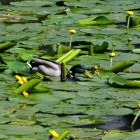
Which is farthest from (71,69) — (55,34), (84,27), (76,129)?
(84,27)

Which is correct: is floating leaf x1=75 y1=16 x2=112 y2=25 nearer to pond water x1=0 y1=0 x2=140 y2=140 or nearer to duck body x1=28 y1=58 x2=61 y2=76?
pond water x1=0 y1=0 x2=140 y2=140

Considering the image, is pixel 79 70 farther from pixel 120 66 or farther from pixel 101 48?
pixel 101 48

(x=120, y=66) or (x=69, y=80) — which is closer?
(x=69, y=80)

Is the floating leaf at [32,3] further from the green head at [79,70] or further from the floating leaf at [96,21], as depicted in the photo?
the green head at [79,70]

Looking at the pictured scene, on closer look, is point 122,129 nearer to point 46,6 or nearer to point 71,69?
point 71,69

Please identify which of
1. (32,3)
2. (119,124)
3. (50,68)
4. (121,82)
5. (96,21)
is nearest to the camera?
(119,124)

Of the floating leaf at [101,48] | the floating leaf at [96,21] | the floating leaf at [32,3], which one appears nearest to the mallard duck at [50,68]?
the floating leaf at [101,48]

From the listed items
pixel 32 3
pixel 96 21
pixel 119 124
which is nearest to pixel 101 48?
pixel 96 21

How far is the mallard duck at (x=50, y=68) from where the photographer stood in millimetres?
5512

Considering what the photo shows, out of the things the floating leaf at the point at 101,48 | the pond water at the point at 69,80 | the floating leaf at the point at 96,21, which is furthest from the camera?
the floating leaf at the point at 96,21

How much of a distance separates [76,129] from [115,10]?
487 cm

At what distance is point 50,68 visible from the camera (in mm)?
5578

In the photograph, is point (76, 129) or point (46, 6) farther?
point (46, 6)

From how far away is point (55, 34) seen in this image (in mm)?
7297
